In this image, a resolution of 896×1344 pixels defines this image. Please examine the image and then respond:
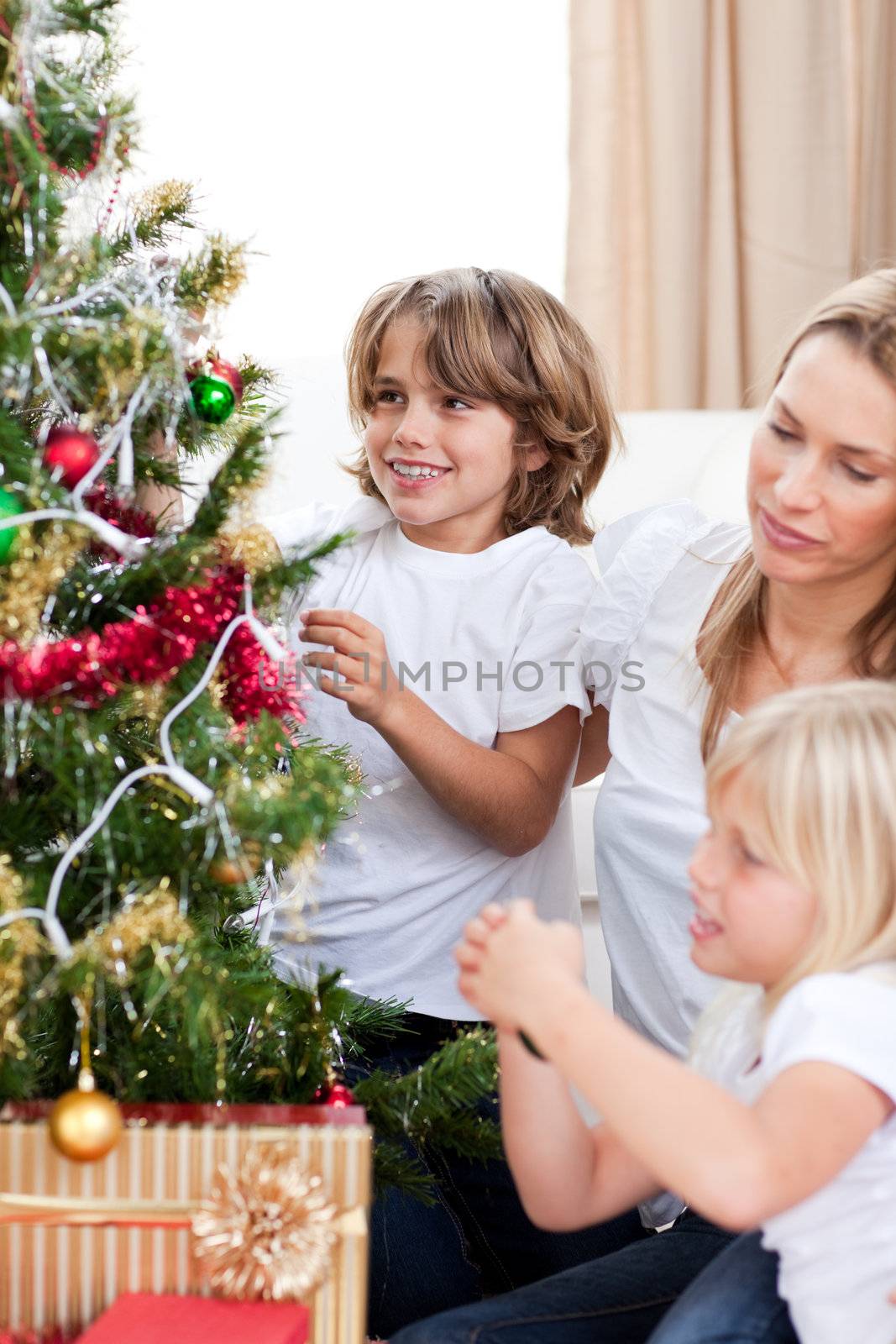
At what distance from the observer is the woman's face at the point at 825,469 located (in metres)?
1.00

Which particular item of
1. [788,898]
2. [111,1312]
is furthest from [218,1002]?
[788,898]

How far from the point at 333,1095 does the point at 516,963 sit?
217 millimetres

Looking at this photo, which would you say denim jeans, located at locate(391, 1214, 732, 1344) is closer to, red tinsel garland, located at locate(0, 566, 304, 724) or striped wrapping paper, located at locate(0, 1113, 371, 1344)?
striped wrapping paper, located at locate(0, 1113, 371, 1344)

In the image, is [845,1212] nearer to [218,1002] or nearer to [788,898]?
[788,898]

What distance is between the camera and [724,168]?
8.52ft

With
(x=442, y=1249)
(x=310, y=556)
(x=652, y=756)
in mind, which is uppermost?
(x=310, y=556)

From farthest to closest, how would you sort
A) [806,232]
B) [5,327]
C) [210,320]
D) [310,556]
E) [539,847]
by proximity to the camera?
[806,232] < [539,847] < [210,320] < [310,556] < [5,327]

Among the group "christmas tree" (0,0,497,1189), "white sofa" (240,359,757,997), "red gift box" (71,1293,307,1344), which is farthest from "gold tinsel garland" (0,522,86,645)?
"white sofa" (240,359,757,997)

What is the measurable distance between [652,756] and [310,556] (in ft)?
1.50

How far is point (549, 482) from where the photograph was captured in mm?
1408

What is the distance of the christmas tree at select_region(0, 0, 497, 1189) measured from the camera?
739 mm

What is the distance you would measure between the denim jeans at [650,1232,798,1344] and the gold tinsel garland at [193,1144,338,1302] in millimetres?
207

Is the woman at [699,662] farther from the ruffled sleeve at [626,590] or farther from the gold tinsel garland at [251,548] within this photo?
the gold tinsel garland at [251,548]

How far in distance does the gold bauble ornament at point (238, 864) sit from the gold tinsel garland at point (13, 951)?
0.10 metres
